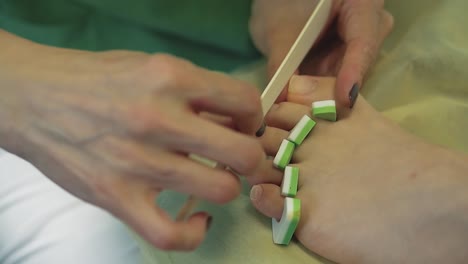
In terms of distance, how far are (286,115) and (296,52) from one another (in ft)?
0.21

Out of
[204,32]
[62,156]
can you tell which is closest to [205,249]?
[62,156]

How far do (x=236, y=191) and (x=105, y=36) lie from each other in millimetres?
368

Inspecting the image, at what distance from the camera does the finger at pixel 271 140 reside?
58 centimetres

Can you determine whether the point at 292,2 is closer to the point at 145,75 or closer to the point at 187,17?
the point at 187,17

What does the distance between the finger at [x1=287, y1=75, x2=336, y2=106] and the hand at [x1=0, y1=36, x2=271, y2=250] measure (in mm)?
188

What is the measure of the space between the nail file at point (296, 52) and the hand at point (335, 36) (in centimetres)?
3

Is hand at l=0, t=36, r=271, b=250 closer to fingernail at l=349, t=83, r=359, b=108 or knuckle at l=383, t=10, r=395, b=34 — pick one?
fingernail at l=349, t=83, r=359, b=108

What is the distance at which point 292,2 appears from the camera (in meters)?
0.68

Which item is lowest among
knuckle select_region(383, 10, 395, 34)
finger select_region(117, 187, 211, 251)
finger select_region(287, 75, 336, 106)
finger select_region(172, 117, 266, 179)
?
finger select_region(287, 75, 336, 106)

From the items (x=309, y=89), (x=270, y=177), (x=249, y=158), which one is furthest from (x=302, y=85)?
(x=249, y=158)

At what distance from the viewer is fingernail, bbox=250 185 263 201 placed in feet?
1.71

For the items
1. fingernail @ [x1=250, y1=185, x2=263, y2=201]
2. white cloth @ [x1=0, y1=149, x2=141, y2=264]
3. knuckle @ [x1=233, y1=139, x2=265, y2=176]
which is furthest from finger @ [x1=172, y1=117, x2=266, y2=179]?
white cloth @ [x1=0, y1=149, x2=141, y2=264]

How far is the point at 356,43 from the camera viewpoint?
23.8 inches

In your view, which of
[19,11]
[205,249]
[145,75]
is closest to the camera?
[145,75]
